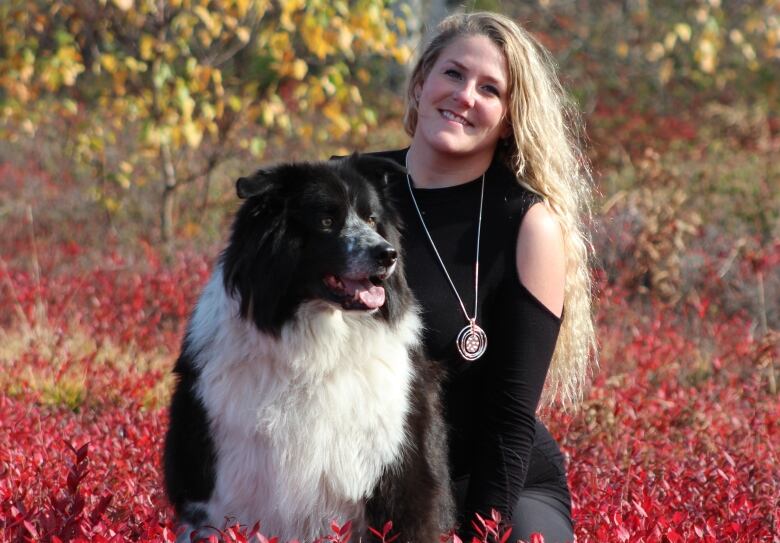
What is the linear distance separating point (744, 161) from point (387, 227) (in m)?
11.0

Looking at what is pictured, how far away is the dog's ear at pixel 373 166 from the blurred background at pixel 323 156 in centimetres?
139

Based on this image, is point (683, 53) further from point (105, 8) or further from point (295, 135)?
point (105, 8)

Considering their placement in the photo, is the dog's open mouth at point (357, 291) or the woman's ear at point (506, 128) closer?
the dog's open mouth at point (357, 291)

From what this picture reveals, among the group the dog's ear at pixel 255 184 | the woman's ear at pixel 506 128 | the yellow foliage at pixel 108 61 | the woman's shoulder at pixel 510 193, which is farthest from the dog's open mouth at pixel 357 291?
the yellow foliage at pixel 108 61

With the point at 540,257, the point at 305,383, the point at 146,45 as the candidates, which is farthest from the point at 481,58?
the point at 146,45

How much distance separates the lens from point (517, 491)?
3469 mm

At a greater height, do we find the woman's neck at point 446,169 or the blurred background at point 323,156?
the woman's neck at point 446,169

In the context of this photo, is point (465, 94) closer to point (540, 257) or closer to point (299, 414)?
point (540, 257)

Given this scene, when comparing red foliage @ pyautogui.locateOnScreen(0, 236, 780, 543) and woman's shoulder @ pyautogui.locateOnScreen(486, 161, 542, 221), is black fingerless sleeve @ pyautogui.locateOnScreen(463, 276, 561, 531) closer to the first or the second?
red foliage @ pyautogui.locateOnScreen(0, 236, 780, 543)

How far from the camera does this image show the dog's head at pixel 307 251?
121 inches

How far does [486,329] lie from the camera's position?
A: 3582mm

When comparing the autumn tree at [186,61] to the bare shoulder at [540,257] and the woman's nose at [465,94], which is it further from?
the bare shoulder at [540,257]

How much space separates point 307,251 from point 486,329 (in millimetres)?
781

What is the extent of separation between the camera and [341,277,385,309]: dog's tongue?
311 cm
